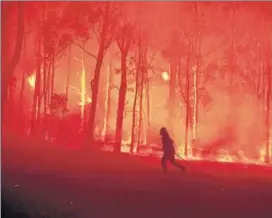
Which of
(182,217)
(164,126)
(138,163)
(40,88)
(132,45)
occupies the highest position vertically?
(132,45)

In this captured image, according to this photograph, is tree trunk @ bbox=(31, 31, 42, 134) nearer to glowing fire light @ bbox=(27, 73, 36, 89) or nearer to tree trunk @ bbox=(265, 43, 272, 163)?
glowing fire light @ bbox=(27, 73, 36, 89)

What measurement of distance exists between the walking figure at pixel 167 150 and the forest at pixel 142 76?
0.05 m

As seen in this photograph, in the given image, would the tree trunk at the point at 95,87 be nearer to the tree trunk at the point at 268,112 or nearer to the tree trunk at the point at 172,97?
the tree trunk at the point at 172,97

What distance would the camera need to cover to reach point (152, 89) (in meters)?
3.54

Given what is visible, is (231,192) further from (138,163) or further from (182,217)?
(138,163)

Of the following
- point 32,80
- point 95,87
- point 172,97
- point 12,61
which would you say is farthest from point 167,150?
point 12,61

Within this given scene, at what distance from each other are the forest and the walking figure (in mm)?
49

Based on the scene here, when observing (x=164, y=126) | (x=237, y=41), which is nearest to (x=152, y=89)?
(x=164, y=126)

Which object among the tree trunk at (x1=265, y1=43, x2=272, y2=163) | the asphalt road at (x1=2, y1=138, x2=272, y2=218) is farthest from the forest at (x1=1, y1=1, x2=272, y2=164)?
the asphalt road at (x1=2, y1=138, x2=272, y2=218)

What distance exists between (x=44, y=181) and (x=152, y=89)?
1302mm

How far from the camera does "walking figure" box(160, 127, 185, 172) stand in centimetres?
347

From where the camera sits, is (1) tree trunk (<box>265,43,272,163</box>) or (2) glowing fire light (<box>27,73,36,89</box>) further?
(2) glowing fire light (<box>27,73,36,89</box>)

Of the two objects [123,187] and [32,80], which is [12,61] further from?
[123,187]

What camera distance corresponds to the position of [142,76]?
356 centimetres
